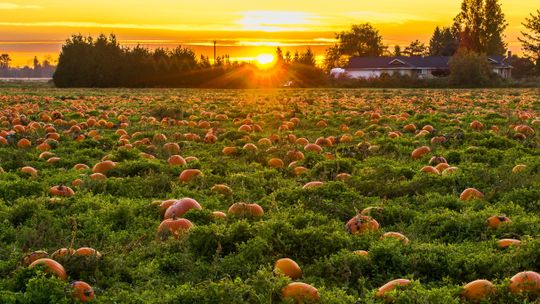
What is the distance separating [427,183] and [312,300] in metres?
3.74

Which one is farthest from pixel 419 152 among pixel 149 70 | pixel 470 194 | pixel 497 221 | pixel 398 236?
pixel 149 70

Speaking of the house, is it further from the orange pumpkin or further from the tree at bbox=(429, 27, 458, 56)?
the orange pumpkin

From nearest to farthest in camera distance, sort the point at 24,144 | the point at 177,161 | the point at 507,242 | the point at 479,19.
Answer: the point at 507,242, the point at 177,161, the point at 24,144, the point at 479,19

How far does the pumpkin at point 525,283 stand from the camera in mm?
3852

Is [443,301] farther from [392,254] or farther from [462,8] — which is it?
[462,8]

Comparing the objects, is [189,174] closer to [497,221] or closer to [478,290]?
[497,221]

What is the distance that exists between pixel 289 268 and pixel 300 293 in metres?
0.63

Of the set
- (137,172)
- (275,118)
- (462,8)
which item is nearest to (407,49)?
(462,8)

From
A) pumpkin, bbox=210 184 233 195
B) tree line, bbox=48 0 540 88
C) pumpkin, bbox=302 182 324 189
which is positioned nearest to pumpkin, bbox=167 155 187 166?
pumpkin, bbox=210 184 233 195

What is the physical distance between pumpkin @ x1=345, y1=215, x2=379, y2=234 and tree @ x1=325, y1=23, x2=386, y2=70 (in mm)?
112514

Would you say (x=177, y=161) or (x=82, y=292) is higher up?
(x=177, y=161)

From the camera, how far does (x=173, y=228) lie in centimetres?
533

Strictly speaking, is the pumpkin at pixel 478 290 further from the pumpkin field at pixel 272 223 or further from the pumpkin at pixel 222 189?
the pumpkin at pixel 222 189

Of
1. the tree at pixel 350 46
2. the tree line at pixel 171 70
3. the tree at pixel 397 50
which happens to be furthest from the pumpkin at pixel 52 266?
the tree at pixel 397 50
